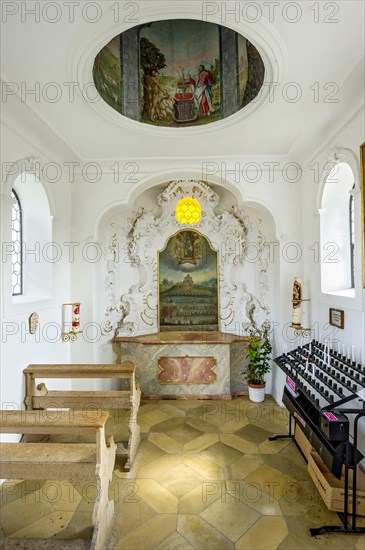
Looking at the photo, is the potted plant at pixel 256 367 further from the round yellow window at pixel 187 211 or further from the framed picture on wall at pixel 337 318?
the round yellow window at pixel 187 211

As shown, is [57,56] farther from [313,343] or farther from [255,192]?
[313,343]

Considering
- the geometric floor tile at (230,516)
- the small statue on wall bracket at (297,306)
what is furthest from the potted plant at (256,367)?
the geometric floor tile at (230,516)

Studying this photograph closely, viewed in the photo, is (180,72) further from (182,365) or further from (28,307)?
(182,365)

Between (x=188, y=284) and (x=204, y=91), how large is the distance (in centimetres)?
360

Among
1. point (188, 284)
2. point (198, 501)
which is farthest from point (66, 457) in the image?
point (188, 284)

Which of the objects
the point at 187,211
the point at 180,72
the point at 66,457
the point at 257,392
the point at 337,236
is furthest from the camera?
the point at 257,392

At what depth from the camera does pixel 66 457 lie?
252 centimetres

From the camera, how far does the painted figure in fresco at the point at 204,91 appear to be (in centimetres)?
414

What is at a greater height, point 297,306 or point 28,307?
point 28,307

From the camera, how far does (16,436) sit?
3.81 meters

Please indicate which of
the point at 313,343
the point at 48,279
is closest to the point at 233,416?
the point at 313,343

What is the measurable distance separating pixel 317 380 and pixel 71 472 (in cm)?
287

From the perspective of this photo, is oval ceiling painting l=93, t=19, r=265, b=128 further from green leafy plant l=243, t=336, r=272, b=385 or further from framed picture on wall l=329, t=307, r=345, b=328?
green leafy plant l=243, t=336, r=272, b=385

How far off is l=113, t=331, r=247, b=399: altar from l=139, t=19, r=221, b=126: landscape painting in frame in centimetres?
390
